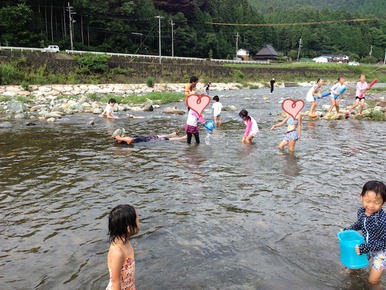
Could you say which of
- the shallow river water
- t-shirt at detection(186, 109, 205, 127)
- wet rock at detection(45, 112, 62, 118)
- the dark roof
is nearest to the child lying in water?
the shallow river water

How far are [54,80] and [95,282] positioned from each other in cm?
3259

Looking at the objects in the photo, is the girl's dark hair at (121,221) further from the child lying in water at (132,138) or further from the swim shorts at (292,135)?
the child lying in water at (132,138)

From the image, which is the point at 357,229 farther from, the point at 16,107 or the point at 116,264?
the point at 16,107

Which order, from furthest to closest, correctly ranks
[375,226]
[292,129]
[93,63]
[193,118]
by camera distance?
[93,63], [193,118], [292,129], [375,226]

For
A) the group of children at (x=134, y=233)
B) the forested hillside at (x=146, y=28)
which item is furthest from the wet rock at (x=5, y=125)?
the forested hillside at (x=146, y=28)

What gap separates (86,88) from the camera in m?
31.8

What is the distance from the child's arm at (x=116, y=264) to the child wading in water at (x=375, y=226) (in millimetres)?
2463

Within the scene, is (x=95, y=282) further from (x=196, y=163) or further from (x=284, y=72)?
(x=284, y=72)

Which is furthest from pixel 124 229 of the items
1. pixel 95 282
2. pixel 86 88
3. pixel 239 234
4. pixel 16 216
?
pixel 86 88

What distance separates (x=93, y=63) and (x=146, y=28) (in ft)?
121

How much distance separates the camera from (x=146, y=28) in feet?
234
